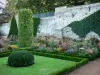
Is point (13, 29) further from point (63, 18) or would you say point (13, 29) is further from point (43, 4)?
point (63, 18)

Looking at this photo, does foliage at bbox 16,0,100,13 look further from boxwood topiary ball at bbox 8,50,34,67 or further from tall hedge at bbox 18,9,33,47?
boxwood topiary ball at bbox 8,50,34,67

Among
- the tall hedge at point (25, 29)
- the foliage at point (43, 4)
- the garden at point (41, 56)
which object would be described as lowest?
the garden at point (41, 56)

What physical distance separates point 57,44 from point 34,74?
22.1 ft

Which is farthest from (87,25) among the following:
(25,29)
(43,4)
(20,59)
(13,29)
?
(43,4)

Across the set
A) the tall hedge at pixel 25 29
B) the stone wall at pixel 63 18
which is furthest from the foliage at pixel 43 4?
the tall hedge at pixel 25 29

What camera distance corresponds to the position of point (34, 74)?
234 inches

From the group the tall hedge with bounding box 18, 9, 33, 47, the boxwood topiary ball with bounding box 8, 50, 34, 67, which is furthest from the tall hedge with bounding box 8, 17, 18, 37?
the boxwood topiary ball with bounding box 8, 50, 34, 67

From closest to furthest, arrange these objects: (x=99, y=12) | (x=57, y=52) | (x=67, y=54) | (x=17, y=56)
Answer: (x=17, y=56), (x=67, y=54), (x=57, y=52), (x=99, y=12)

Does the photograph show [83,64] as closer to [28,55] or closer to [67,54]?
[67,54]

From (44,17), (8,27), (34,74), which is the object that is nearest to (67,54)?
(34,74)

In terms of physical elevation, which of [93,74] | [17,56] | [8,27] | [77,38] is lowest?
[93,74]

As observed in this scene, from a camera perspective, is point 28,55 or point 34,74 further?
point 28,55

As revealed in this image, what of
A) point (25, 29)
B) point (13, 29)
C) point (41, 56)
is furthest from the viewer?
point (13, 29)

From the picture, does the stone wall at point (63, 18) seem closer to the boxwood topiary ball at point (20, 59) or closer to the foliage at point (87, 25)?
the foliage at point (87, 25)
